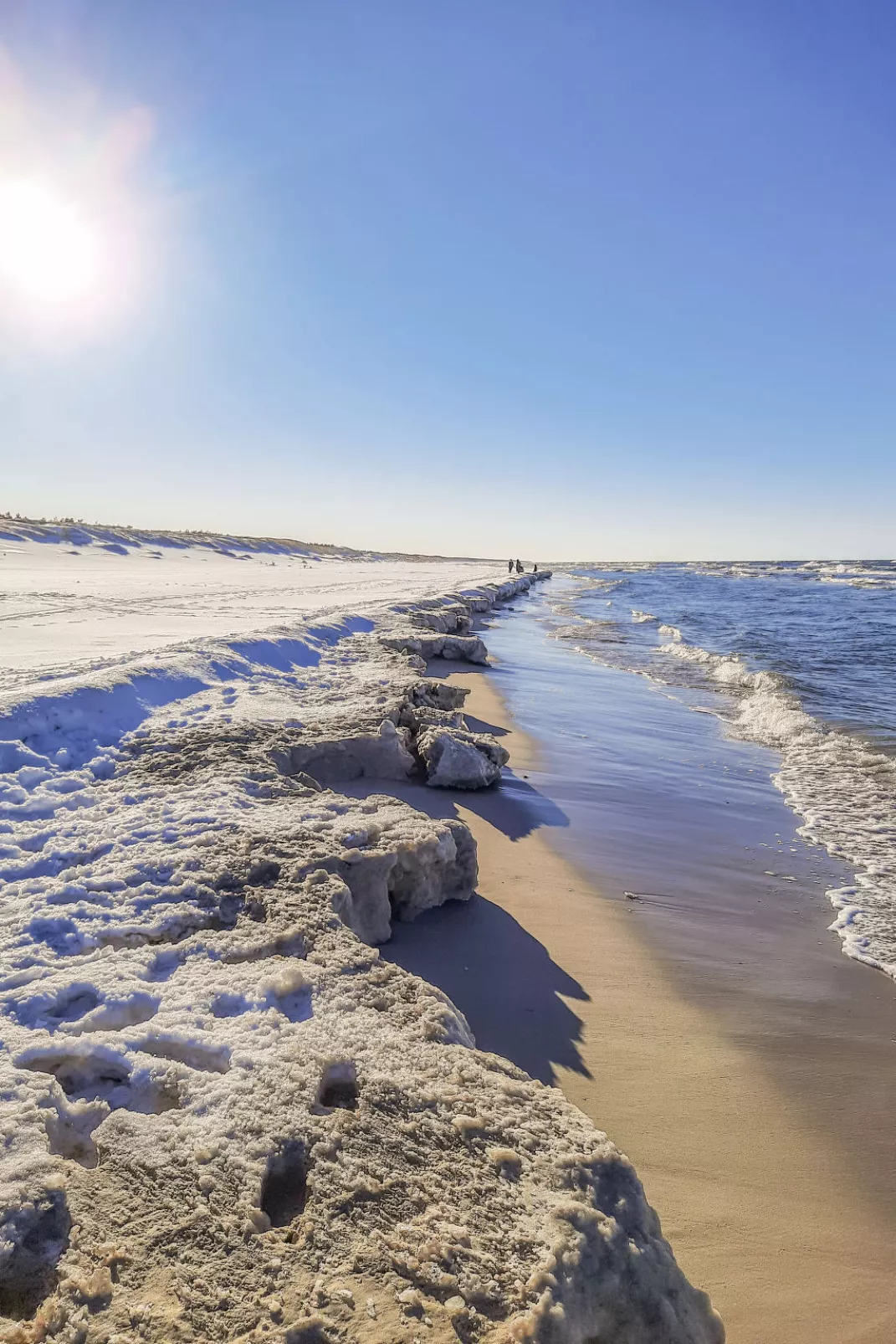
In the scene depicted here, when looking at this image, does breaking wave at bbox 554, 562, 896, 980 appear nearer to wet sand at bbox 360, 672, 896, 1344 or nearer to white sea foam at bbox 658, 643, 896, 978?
white sea foam at bbox 658, 643, 896, 978

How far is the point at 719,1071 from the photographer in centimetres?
321

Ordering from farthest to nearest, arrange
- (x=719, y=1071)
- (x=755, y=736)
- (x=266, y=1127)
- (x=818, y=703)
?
(x=818, y=703)
(x=755, y=736)
(x=719, y=1071)
(x=266, y=1127)

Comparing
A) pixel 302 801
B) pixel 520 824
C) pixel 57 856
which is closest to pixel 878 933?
pixel 520 824

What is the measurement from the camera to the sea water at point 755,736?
558 centimetres

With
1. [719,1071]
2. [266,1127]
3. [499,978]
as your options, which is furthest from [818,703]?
[266,1127]

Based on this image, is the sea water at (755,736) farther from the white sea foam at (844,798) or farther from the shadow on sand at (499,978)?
the shadow on sand at (499,978)

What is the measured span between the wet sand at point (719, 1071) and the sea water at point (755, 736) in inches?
35.1

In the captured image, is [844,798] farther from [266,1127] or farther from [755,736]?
[266,1127]

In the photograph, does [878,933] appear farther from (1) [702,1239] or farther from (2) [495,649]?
(2) [495,649]

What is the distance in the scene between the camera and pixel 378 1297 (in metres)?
1.56

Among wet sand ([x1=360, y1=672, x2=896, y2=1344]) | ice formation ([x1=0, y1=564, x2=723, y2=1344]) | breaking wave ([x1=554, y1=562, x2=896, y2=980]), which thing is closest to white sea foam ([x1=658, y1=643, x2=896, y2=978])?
breaking wave ([x1=554, y1=562, x2=896, y2=980])

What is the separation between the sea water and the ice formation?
124 inches

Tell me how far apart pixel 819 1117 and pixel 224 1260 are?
2.62m

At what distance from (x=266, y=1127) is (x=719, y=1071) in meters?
2.26
